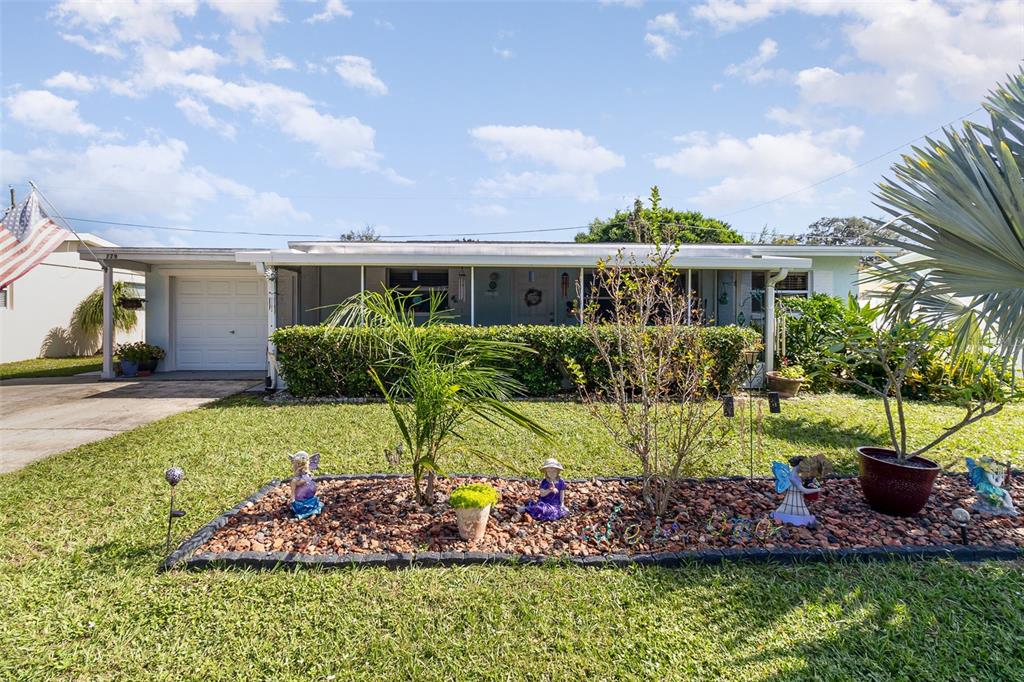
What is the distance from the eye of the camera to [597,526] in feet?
11.8

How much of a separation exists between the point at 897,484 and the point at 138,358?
45.8 ft

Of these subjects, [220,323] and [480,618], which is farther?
[220,323]

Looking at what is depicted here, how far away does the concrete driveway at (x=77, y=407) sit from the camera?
6.19 metres

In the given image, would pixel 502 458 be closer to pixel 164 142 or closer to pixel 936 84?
pixel 936 84

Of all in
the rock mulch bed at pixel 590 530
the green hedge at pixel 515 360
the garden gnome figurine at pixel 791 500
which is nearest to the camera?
the rock mulch bed at pixel 590 530

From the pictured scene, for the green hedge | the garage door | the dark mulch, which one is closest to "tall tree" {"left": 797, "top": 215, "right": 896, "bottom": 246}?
the green hedge

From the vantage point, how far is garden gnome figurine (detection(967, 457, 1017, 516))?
3.73 metres

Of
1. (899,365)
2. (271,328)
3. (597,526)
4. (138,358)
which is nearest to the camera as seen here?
(597,526)

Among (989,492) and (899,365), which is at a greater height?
(899,365)

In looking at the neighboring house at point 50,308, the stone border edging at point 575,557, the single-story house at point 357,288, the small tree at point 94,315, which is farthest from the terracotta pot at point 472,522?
the small tree at point 94,315

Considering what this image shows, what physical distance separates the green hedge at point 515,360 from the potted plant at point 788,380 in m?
0.92

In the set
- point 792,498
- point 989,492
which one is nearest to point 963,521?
point 989,492

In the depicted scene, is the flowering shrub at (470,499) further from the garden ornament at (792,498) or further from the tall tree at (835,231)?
the tall tree at (835,231)

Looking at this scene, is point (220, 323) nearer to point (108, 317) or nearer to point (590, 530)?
point (108, 317)
